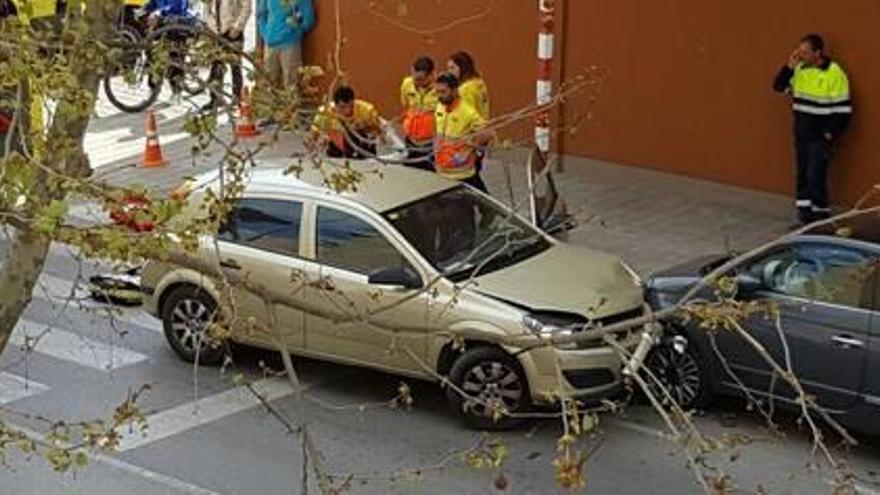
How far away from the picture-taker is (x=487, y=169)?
16.6 meters

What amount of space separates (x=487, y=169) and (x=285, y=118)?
509 inches

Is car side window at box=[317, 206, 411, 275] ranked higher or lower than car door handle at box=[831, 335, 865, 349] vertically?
higher

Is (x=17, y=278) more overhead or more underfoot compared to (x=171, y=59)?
more underfoot

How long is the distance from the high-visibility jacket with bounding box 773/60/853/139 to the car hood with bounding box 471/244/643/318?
174 inches

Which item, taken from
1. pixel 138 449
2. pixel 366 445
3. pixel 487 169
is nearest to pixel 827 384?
Answer: pixel 366 445

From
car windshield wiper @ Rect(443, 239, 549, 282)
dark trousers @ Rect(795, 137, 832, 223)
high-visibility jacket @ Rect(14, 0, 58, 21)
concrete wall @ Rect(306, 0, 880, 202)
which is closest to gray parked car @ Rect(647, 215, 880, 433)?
car windshield wiper @ Rect(443, 239, 549, 282)

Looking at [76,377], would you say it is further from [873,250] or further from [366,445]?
[873,250]

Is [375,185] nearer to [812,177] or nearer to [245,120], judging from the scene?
[812,177]

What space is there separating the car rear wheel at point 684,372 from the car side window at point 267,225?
256 centimetres

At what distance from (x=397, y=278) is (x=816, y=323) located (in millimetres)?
2627

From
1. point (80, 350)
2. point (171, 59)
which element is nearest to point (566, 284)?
point (80, 350)

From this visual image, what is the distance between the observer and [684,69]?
15352 mm

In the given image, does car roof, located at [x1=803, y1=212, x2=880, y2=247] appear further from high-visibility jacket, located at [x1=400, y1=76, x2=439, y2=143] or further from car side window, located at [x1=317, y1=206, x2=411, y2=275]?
high-visibility jacket, located at [x1=400, y1=76, x2=439, y2=143]

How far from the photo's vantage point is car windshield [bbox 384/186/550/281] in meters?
9.82
